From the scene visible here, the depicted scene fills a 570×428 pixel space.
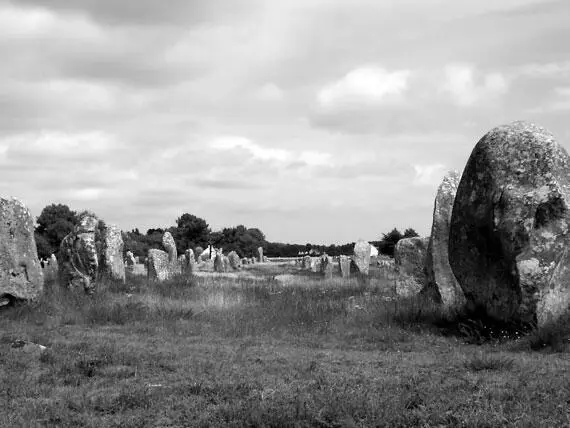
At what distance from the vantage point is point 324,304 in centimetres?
1628

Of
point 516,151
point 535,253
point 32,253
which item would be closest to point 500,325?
point 535,253

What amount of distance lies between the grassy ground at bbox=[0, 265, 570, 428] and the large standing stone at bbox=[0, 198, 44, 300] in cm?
49

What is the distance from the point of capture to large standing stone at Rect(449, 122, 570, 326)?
11.5 m

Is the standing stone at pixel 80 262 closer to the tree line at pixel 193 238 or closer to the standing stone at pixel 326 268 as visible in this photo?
the standing stone at pixel 326 268

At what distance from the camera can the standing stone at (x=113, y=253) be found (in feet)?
79.3

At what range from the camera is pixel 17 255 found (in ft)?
54.1

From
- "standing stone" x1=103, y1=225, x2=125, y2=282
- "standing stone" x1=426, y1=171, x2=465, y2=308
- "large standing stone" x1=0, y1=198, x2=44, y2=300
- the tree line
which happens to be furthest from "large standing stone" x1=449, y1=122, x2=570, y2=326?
the tree line

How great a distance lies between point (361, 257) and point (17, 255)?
785 inches

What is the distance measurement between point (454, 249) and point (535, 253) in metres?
1.87

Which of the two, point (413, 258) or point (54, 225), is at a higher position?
point (54, 225)

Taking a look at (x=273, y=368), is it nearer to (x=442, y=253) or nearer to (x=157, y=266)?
(x=442, y=253)

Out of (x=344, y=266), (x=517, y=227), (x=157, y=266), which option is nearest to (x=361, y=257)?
(x=344, y=266)

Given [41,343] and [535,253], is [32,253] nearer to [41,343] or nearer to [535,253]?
[41,343]

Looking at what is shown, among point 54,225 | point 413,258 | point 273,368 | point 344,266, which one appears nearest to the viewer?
point 273,368
